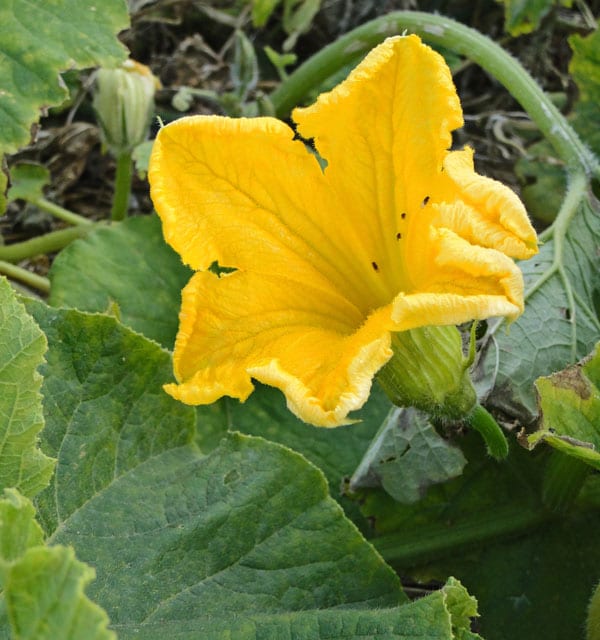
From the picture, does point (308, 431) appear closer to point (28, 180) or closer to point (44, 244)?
point (44, 244)

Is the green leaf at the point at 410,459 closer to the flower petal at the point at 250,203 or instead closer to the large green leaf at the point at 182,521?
the large green leaf at the point at 182,521

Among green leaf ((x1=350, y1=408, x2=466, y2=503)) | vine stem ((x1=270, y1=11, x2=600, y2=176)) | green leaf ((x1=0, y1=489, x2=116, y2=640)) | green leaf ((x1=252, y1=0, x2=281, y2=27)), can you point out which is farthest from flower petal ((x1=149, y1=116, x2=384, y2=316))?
green leaf ((x1=252, y1=0, x2=281, y2=27))

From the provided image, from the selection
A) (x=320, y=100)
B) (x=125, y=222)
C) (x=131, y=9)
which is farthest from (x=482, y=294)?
(x=131, y=9)

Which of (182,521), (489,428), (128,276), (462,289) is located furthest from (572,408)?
(128,276)

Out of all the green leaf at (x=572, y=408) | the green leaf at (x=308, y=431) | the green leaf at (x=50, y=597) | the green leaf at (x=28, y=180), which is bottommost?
the green leaf at (x=308, y=431)

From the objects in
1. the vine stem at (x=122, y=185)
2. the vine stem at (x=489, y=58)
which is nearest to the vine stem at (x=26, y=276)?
the vine stem at (x=122, y=185)

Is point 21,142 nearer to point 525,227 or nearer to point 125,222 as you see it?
point 125,222

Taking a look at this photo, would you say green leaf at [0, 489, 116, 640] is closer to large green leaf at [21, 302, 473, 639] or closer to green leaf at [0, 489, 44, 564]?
green leaf at [0, 489, 44, 564]
